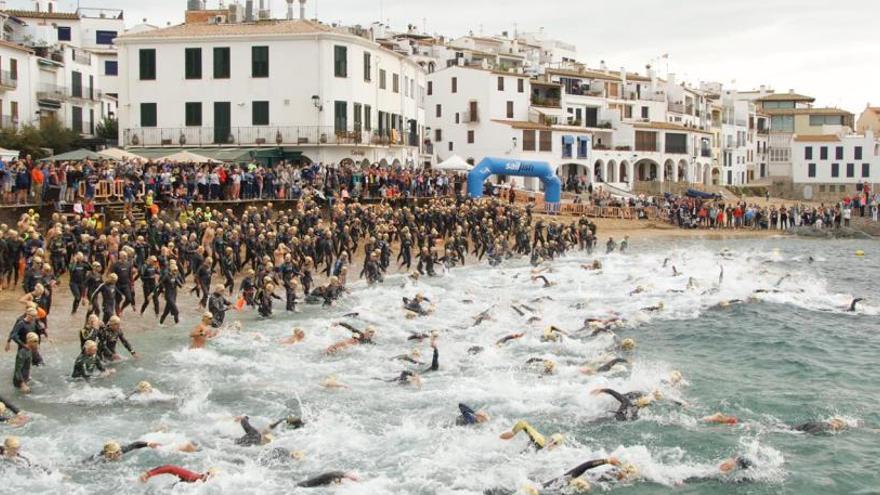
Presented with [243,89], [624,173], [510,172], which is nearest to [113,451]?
[243,89]

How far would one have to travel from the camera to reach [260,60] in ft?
166

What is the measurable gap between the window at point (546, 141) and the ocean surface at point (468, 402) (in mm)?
44498

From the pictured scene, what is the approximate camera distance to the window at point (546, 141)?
73.8 m

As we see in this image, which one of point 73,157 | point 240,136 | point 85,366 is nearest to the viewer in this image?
point 85,366

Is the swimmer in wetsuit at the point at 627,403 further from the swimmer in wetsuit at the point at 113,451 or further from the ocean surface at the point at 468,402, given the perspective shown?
the swimmer in wetsuit at the point at 113,451

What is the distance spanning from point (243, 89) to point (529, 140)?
28800mm

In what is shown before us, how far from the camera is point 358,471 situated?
46.8 feet

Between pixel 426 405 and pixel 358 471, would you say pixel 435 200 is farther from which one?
pixel 358 471

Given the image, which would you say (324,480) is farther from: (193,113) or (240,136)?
(193,113)

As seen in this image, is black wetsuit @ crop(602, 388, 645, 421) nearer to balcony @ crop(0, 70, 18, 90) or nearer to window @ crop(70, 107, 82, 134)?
balcony @ crop(0, 70, 18, 90)

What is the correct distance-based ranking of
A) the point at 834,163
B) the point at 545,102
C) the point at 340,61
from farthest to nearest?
the point at 834,163, the point at 545,102, the point at 340,61

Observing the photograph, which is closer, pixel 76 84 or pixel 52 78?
pixel 52 78

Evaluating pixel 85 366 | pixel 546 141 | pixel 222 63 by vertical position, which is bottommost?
pixel 85 366

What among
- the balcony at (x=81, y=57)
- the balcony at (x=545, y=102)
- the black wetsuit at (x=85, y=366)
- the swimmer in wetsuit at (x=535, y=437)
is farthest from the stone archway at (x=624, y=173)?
the swimmer in wetsuit at (x=535, y=437)
